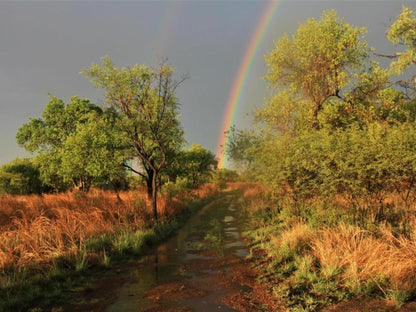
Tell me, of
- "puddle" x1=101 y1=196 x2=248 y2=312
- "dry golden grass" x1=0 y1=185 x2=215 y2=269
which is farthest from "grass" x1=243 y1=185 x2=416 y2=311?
"dry golden grass" x1=0 y1=185 x2=215 y2=269

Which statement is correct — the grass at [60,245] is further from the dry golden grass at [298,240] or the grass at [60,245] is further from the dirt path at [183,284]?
the dry golden grass at [298,240]

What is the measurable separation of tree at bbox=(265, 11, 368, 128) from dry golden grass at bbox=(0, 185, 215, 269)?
11.2 metres

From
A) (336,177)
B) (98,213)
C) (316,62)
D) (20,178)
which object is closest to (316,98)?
(316,62)

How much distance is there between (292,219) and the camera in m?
11.7

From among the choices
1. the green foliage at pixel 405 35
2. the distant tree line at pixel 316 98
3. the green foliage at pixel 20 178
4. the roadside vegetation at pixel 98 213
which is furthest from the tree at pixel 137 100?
the green foliage at pixel 20 178

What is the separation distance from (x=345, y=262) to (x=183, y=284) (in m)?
3.94

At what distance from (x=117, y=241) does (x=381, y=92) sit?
1776 centimetres

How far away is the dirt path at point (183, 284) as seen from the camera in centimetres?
561

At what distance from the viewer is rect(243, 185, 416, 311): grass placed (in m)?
5.42

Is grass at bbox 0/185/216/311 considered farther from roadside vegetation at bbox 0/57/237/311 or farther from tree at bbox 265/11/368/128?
tree at bbox 265/11/368/128

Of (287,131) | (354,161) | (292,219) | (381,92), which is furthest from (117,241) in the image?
(381,92)

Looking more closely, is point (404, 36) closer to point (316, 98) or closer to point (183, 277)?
point (316, 98)

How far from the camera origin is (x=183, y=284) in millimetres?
6832

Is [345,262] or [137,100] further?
[137,100]
